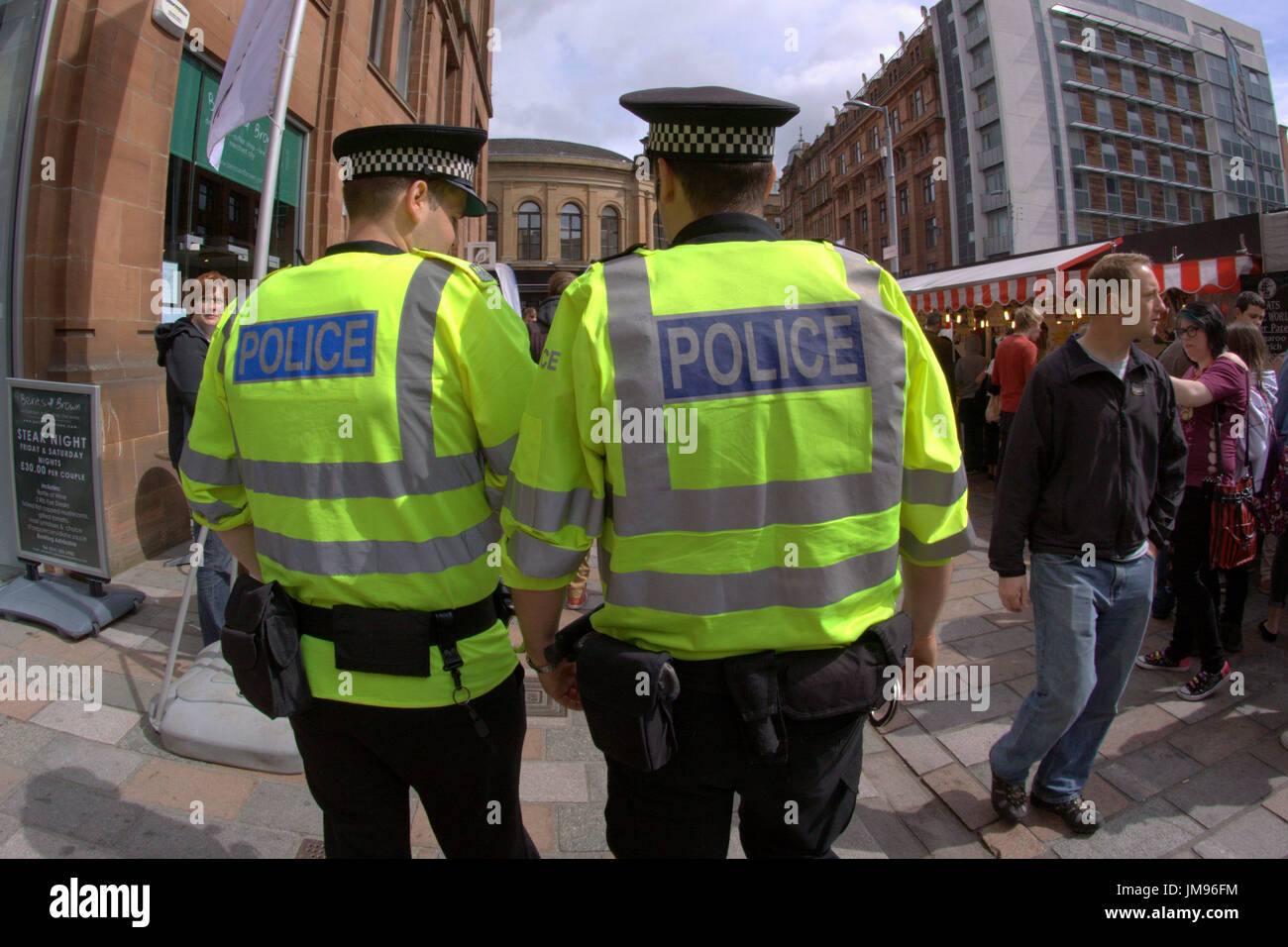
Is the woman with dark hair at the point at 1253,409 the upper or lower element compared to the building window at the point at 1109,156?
lower

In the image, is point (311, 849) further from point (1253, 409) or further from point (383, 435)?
point (1253, 409)

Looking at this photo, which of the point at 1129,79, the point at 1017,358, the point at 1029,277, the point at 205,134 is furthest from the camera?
the point at 1129,79

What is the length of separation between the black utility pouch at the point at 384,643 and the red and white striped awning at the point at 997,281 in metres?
9.02

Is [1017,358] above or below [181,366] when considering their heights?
above

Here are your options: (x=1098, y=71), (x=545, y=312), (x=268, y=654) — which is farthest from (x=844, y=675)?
(x=1098, y=71)

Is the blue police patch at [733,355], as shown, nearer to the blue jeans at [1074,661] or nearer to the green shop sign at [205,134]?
the blue jeans at [1074,661]

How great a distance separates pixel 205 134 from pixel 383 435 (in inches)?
267

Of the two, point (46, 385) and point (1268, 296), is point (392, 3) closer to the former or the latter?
→ point (46, 385)

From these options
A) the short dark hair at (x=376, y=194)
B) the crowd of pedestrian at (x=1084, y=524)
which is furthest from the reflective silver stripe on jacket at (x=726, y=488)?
the crowd of pedestrian at (x=1084, y=524)

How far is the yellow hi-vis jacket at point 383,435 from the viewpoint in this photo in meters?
1.58

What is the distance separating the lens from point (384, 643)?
1588 mm

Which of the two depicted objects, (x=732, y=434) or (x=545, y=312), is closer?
(x=732, y=434)

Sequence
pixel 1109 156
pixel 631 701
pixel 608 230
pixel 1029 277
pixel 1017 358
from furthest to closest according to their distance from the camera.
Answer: pixel 1109 156 → pixel 608 230 → pixel 1029 277 → pixel 1017 358 → pixel 631 701
